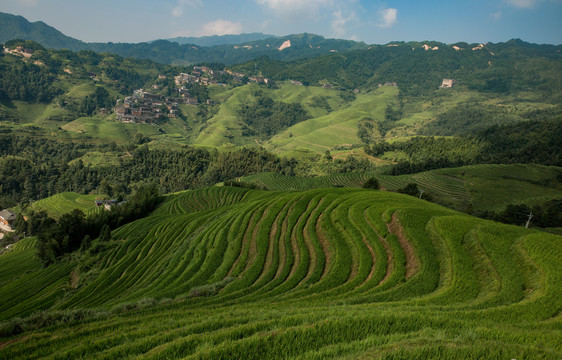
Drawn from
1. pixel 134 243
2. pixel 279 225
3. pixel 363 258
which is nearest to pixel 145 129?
pixel 134 243

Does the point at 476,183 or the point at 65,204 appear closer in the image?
the point at 65,204

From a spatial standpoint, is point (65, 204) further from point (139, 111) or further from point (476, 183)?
point (476, 183)

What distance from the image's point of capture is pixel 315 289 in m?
17.3

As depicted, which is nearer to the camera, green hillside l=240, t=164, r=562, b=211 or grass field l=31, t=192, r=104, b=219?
green hillside l=240, t=164, r=562, b=211

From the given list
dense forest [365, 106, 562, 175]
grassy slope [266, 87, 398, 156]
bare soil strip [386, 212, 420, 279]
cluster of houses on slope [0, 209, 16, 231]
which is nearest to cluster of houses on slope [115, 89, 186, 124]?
grassy slope [266, 87, 398, 156]

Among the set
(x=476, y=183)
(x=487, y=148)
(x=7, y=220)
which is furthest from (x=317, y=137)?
(x=7, y=220)

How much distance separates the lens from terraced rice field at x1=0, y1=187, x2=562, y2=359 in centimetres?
745

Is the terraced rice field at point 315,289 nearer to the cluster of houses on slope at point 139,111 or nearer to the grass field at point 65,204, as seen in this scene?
the grass field at point 65,204

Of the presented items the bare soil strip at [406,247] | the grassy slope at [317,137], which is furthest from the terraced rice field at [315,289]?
the grassy slope at [317,137]

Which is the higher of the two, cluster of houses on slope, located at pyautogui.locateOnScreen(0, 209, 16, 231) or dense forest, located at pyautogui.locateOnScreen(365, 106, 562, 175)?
dense forest, located at pyautogui.locateOnScreen(365, 106, 562, 175)

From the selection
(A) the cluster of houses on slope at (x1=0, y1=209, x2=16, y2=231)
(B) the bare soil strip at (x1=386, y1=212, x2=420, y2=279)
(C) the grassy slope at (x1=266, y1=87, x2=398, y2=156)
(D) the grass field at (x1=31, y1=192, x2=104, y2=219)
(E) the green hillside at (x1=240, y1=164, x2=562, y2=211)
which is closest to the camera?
(B) the bare soil strip at (x1=386, y1=212, x2=420, y2=279)

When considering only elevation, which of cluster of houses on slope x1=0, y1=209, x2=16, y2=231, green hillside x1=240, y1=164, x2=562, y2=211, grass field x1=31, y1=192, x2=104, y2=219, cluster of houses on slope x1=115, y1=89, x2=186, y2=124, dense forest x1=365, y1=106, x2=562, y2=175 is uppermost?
cluster of houses on slope x1=115, y1=89, x2=186, y2=124

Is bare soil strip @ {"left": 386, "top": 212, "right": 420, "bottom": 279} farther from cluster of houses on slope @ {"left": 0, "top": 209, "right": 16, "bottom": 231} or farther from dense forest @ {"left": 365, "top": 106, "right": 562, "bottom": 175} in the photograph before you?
cluster of houses on slope @ {"left": 0, "top": 209, "right": 16, "bottom": 231}

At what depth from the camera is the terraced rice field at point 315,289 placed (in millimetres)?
7445
